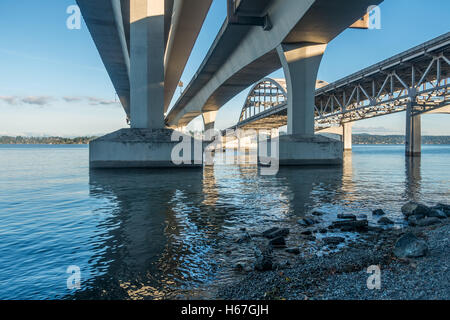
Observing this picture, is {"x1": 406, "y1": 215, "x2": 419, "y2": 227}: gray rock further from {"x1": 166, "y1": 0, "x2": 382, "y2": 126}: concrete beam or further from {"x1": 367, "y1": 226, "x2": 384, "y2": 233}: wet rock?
{"x1": 166, "y1": 0, "x2": 382, "y2": 126}: concrete beam

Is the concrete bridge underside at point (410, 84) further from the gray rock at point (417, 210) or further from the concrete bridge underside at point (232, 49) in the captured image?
the gray rock at point (417, 210)

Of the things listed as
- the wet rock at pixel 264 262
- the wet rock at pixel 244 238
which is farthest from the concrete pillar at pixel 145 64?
the wet rock at pixel 264 262

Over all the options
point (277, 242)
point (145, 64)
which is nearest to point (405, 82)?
point (145, 64)

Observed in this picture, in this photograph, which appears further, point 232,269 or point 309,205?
point 309,205

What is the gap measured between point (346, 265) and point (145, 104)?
66.8 ft

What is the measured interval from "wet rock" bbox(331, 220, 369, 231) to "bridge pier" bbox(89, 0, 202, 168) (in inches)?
626

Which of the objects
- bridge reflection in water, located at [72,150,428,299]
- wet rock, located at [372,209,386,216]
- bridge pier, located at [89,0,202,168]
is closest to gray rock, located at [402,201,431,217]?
wet rock, located at [372,209,386,216]

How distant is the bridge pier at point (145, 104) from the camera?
21922mm

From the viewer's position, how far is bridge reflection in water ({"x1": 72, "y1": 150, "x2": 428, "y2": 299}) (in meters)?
4.73
